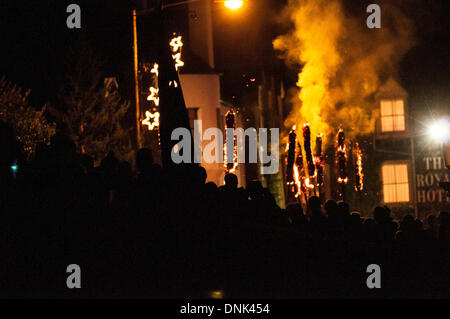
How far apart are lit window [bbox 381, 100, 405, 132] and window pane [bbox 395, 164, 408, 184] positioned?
1.38m

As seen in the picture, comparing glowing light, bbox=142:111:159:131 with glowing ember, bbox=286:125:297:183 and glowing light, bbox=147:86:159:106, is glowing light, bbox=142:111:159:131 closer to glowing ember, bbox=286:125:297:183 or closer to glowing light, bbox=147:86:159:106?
glowing light, bbox=147:86:159:106

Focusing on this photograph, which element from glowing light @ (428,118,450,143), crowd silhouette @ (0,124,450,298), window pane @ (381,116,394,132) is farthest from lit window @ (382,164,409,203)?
crowd silhouette @ (0,124,450,298)

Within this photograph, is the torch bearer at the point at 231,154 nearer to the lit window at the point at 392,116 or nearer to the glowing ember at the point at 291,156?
the glowing ember at the point at 291,156

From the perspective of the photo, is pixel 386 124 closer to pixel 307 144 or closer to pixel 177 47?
pixel 307 144

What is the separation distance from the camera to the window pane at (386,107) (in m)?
24.2

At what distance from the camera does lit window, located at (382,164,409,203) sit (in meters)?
24.2

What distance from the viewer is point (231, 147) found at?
17875 millimetres

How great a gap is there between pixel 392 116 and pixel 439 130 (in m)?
1.75

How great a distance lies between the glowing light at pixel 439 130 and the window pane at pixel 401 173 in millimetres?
1515

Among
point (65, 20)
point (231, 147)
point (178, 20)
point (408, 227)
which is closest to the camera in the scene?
point (408, 227)

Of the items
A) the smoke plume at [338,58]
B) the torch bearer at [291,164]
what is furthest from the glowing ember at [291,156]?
the smoke plume at [338,58]
